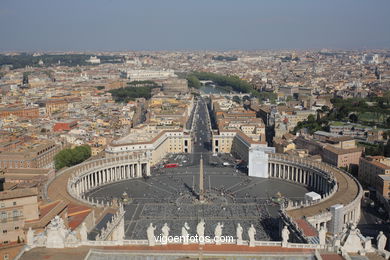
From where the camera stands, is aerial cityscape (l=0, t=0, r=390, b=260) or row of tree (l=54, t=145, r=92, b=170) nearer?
aerial cityscape (l=0, t=0, r=390, b=260)

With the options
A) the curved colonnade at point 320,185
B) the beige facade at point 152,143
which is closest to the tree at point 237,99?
the beige facade at point 152,143

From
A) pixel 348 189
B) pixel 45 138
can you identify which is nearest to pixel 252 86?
pixel 45 138

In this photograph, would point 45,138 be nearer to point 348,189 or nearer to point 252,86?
point 348,189

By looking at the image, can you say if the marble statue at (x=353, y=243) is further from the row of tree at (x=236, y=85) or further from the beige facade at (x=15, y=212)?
the row of tree at (x=236, y=85)

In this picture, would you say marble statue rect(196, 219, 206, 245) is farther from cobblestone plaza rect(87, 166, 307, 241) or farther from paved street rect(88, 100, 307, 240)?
cobblestone plaza rect(87, 166, 307, 241)

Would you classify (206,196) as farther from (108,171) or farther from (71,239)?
(71,239)

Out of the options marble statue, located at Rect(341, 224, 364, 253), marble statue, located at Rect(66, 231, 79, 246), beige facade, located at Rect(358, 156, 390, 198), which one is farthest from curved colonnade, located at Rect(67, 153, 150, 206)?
marble statue, located at Rect(341, 224, 364, 253)
